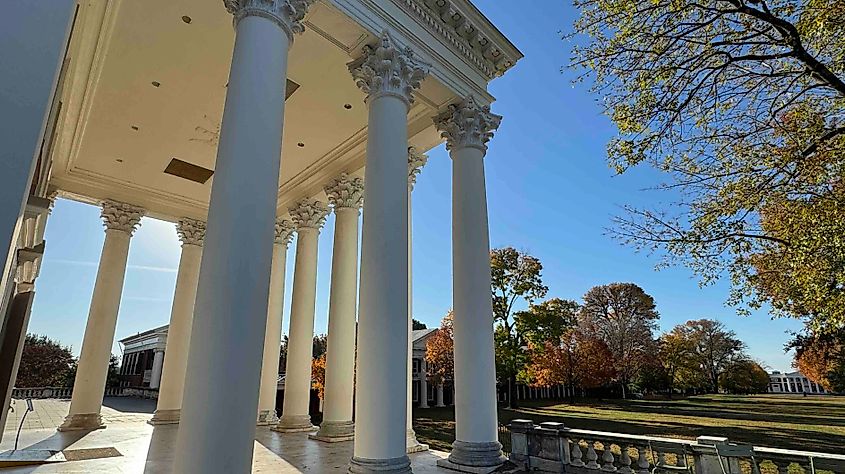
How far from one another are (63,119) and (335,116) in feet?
34.8

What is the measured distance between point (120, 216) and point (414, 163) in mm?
17021

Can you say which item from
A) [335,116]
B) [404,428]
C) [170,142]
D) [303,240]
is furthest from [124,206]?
[404,428]

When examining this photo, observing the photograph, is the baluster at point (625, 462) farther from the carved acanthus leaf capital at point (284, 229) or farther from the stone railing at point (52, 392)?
the stone railing at point (52, 392)

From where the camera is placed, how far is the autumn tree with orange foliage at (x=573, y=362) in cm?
4481

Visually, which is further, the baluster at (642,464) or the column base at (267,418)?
the column base at (267,418)

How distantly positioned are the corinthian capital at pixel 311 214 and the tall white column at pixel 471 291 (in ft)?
33.3

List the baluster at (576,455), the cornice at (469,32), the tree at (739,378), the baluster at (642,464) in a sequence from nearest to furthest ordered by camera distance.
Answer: the baluster at (642,464) → the baluster at (576,455) → the cornice at (469,32) → the tree at (739,378)

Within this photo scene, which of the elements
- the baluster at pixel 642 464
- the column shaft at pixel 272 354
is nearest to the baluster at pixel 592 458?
the baluster at pixel 642 464

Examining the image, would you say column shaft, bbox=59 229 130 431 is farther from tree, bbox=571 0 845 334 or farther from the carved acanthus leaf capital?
tree, bbox=571 0 845 334

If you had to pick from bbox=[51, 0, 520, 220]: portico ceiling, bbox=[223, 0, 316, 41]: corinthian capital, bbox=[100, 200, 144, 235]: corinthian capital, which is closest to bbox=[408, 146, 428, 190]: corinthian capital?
bbox=[51, 0, 520, 220]: portico ceiling

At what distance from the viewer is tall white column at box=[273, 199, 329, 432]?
20969mm

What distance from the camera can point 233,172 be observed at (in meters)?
8.10

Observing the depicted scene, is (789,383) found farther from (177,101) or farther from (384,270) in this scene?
(177,101)

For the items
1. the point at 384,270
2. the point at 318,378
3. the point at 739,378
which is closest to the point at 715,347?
the point at 739,378
